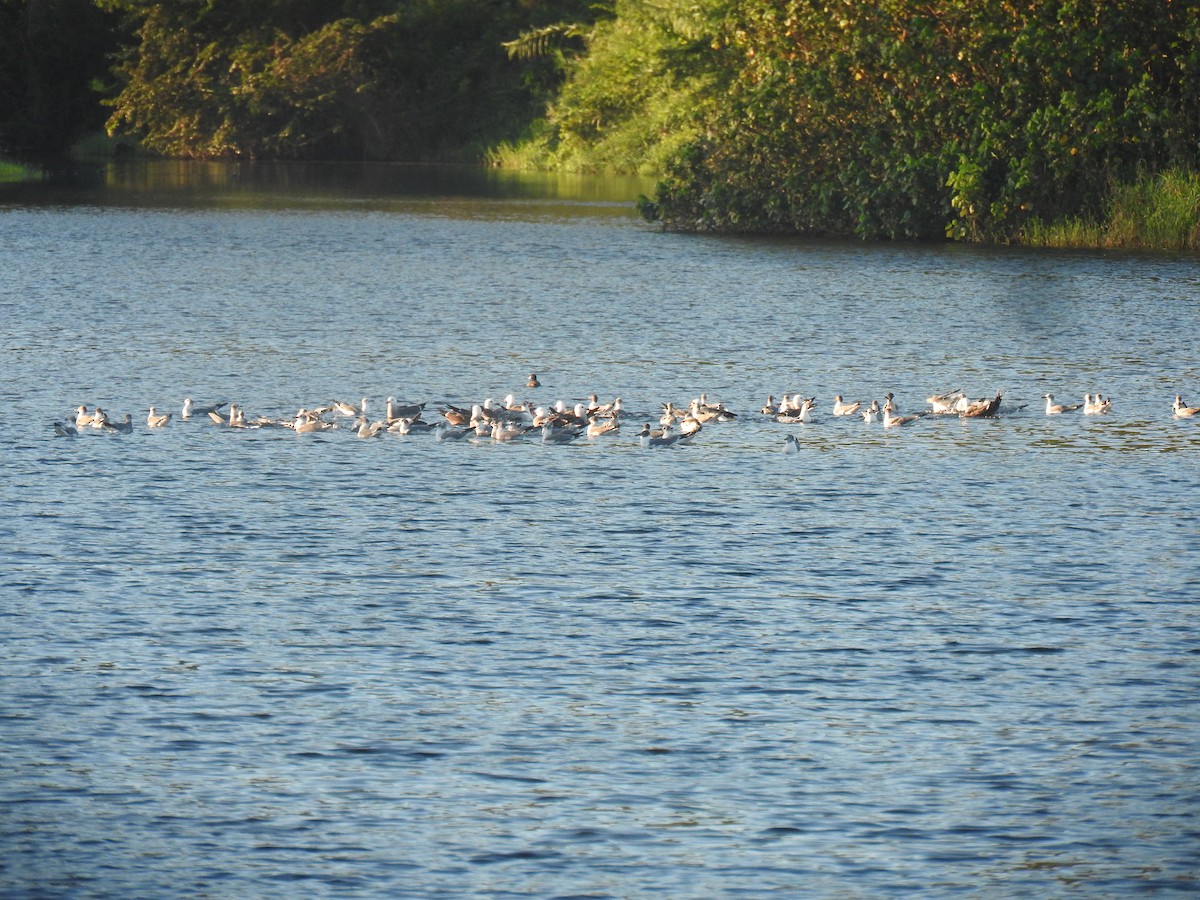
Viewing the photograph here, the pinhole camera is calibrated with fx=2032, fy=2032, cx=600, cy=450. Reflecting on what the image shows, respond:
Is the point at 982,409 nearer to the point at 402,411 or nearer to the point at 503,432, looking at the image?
the point at 503,432

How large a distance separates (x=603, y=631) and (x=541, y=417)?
674cm

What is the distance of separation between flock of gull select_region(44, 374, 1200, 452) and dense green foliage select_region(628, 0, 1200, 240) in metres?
19.0

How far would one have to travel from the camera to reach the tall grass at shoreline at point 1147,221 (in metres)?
35.7

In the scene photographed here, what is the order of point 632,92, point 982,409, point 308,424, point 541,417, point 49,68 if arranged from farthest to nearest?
1. point 49,68
2. point 632,92
3. point 982,409
4. point 541,417
5. point 308,424

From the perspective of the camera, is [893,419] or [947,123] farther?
[947,123]

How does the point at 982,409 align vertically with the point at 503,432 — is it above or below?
above

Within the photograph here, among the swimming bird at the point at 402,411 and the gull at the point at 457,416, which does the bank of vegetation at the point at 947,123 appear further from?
the gull at the point at 457,416

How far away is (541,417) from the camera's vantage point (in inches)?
668

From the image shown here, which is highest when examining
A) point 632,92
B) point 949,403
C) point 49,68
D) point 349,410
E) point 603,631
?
point 49,68

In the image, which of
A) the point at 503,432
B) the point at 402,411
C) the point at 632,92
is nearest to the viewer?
the point at 503,432

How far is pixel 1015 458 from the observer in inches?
632

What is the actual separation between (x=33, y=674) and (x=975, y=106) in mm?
30649

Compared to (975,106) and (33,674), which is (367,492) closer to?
(33,674)

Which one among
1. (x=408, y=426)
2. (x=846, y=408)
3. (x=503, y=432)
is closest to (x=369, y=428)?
(x=408, y=426)
